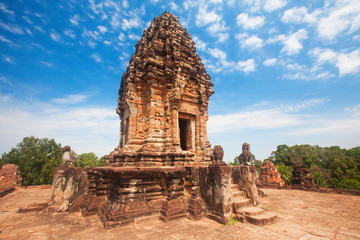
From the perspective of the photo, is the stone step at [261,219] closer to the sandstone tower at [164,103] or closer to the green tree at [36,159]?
the sandstone tower at [164,103]

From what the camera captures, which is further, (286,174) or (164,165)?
(286,174)

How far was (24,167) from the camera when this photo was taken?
2469cm

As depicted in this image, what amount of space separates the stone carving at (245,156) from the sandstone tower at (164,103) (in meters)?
1.61

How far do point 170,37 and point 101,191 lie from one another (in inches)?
264

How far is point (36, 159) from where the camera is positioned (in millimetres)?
25656

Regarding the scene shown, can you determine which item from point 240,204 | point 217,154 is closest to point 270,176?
point 217,154

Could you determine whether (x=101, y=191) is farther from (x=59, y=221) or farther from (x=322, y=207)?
(x=322, y=207)

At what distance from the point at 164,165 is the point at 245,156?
13.1 feet

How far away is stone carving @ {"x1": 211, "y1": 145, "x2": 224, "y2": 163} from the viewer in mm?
7709

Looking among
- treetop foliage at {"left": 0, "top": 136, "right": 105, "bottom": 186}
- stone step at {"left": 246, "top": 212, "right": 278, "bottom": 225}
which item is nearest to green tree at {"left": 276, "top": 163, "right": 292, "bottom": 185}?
stone step at {"left": 246, "top": 212, "right": 278, "bottom": 225}

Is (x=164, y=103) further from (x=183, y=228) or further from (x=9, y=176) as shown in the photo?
(x=9, y=176)

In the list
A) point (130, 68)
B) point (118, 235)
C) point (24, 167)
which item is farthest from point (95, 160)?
point (118, 235)

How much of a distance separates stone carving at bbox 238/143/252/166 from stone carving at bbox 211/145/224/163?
1071mm

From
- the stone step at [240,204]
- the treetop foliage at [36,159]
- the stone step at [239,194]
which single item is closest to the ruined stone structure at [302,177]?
the stone step at [239,194]
